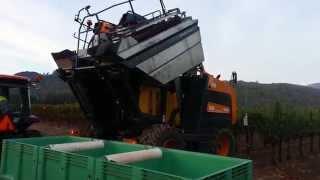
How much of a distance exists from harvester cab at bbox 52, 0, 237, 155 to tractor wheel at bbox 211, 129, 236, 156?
1.86 feet

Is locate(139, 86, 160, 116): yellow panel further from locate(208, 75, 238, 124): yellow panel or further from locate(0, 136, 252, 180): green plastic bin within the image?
locate(0, 136, 252, 180): green plastic bin

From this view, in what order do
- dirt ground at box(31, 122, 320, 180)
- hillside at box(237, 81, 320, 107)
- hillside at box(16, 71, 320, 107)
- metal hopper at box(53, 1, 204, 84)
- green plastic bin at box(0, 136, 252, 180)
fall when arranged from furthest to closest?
1. hillside at box(237, 81, 320, 107)
2. hillside at box(16, 71, 320, 107)
3. dirt ground at box(31, 122, 320, 180)
4. metal hopper at box(53, 1, 204, 84)
5. green plastic bin at box(0, 136, 252, 180)

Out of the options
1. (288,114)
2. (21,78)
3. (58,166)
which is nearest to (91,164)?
(58,166)

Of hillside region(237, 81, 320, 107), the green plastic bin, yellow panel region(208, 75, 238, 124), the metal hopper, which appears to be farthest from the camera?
hillside region(237, 81, 320, 107)

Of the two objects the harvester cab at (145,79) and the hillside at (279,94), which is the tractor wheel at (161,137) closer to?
the harvester cab at (145,79)

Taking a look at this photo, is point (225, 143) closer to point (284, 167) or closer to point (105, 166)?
point (284, 167)

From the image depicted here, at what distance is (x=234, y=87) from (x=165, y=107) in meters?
2.85

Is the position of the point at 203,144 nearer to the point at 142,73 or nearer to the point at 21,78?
the point at 142,73

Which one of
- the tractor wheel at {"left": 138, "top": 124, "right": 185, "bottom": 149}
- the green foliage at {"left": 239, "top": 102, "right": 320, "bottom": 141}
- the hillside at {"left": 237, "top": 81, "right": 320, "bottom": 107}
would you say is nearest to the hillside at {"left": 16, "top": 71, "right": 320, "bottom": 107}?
the hillside at {"left": 237, "top": 81, "right": 320, "bottom": 107}

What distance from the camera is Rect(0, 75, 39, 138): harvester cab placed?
329 inches

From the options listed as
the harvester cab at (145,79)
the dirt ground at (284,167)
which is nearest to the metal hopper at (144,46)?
the harvester cab at (145,79)

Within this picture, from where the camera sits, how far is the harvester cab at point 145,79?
844 cm

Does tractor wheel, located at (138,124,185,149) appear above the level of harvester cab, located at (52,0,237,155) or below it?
below

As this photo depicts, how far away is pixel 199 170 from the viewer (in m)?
5.02
